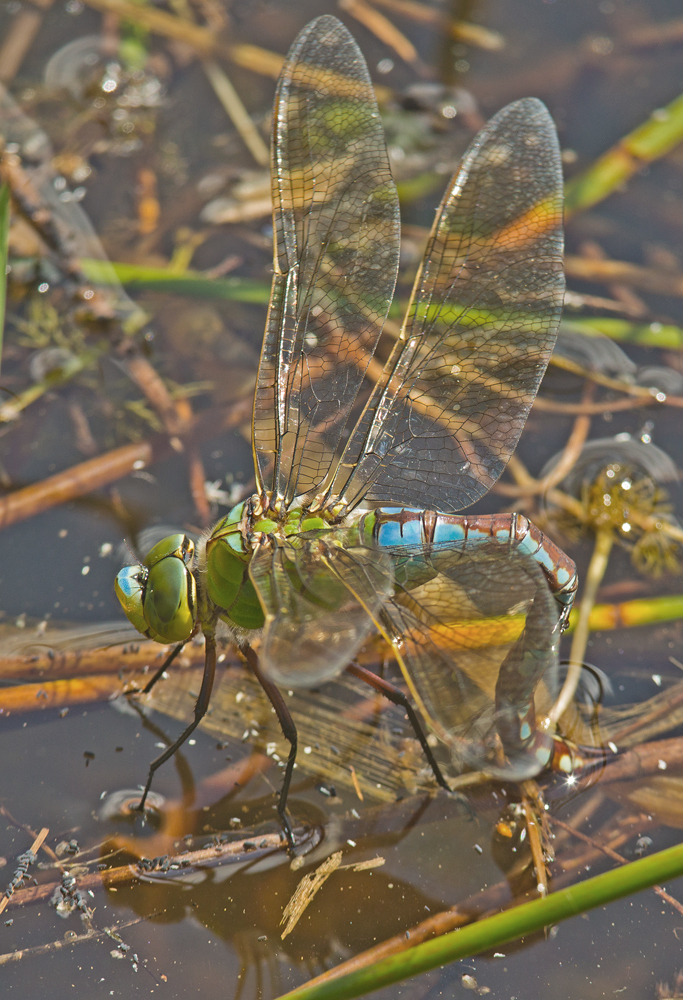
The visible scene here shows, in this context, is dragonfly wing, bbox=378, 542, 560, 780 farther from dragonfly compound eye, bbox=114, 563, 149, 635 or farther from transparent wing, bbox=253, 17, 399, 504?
dragonfly compound eye, bbox=114, 563, 149, 635

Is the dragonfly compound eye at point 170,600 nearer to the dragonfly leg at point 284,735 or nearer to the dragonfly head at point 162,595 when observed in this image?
the dragonfly head at point 162,595

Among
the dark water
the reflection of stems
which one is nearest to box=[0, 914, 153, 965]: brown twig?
the dark water

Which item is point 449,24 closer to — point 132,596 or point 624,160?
point 624,160

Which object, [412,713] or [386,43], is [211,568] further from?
[386,43]

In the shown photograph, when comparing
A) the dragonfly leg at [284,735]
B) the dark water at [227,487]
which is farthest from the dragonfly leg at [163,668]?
the dragonfly leg at [284,735]

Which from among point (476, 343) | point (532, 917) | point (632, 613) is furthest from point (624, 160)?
point (532, 917)

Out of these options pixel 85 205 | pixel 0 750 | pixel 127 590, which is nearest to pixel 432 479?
pixel 127 590
